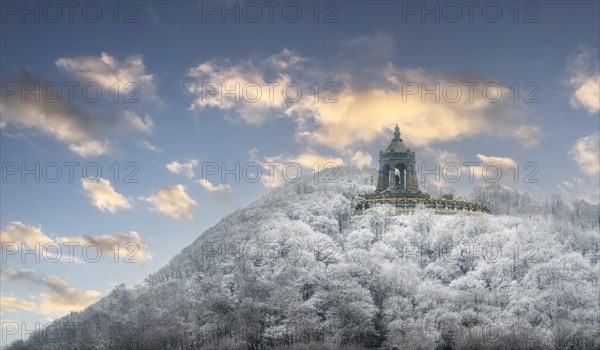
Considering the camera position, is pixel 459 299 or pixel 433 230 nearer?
pixel 459 299

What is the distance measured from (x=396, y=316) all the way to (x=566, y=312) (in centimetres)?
2899

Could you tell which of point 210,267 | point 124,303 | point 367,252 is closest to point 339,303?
point 367,252

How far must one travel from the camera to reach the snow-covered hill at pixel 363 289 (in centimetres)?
13588

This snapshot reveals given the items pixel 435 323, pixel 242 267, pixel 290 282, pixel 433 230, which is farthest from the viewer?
pixel 433 230

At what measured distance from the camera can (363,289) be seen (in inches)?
5571

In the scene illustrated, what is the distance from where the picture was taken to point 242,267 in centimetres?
15688

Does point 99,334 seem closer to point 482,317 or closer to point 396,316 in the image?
point 396,316

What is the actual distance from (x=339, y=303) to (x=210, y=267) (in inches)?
1430

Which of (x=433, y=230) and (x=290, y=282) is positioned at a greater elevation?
(x=433, y=230)

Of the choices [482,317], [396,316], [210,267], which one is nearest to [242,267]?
[210,267]

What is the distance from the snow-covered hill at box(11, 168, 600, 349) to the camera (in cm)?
13588

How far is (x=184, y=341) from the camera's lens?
140 metres

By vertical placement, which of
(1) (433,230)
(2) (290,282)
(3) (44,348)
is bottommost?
(3) (44,348)

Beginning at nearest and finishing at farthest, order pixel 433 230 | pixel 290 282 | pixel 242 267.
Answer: pixel 290 282 → pixel 242 267 → pixel 433 230
